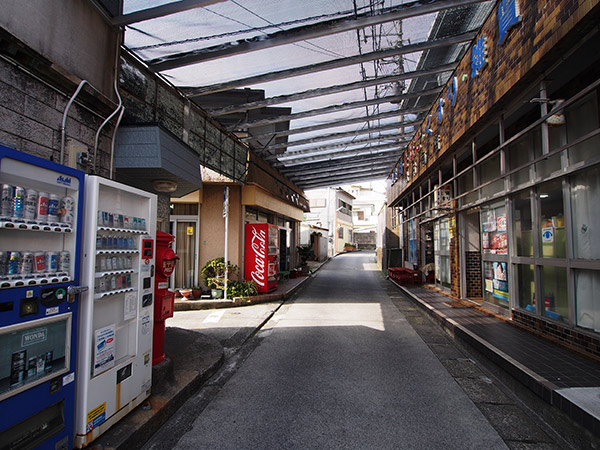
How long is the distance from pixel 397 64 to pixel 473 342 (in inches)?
257

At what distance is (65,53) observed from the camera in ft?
11.8

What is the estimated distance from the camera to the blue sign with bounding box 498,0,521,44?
5188mm

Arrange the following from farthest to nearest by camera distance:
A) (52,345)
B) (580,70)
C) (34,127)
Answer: (580,70) < (34,127) < (52,345)

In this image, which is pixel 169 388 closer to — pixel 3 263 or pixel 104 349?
pixel 104 349

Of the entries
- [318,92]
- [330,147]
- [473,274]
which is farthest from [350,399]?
[330,147]

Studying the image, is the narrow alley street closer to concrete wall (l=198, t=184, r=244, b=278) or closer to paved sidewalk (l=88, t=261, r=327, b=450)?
paved sidewalk (l=88, t=261, r=327, b=450)

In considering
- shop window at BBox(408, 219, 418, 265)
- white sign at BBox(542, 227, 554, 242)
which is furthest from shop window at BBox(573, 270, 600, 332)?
shop window at BBox(408, 219, 418, 265)

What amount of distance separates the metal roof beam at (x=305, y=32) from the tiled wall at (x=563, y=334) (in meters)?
5.14

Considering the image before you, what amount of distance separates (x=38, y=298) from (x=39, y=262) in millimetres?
258

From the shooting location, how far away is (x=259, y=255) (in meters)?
11.0

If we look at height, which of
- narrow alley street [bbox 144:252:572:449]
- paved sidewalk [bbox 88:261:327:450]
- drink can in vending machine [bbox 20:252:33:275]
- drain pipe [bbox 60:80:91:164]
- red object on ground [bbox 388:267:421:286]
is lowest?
narrow alley street [bbox 144:252:572:449]

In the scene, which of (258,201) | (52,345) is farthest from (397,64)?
(52,345)

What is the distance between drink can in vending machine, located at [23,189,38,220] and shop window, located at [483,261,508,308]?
7.50 m

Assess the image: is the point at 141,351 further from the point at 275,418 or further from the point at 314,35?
the point at 314,35
